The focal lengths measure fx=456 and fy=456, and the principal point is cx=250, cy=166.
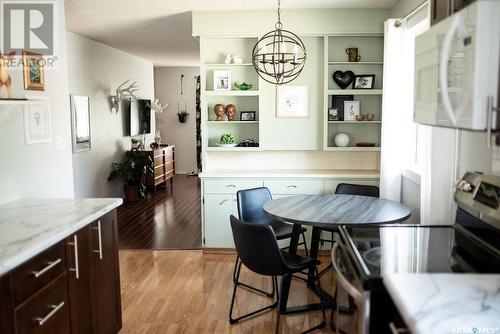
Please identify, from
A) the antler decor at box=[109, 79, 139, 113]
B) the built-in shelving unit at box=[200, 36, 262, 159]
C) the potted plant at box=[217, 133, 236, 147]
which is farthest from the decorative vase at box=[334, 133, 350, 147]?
the antler decor at box=[109, 79, 139, 113]

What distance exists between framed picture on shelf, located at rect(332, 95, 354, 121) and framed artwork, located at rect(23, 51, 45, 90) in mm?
2865

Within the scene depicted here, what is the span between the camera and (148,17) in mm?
4824

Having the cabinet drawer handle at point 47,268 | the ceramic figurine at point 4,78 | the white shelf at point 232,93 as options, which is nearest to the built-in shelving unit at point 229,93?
the white shelf at point 232,93

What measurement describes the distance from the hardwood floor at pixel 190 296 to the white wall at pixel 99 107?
1902 millimetres

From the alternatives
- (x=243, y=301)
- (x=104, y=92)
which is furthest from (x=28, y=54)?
(x=104, y=92)

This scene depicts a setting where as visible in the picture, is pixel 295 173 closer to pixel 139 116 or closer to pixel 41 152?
pixel 41 152

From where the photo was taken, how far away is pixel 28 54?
2.85 metres

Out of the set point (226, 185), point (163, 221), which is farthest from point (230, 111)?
point (163, 221)

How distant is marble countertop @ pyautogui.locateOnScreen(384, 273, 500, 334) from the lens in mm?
1202

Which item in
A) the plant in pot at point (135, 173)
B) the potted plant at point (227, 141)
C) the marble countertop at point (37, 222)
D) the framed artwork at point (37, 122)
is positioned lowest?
the plant in pot at point (135, 173)

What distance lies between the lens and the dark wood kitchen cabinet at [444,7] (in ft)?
5.10

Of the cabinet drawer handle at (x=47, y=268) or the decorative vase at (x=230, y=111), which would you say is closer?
the cabinet drawer handle at (x=47, y=268)

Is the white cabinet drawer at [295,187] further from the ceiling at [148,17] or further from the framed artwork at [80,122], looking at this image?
the framed artwork at [80,122]

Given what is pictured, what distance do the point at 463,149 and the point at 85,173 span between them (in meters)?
4.84
